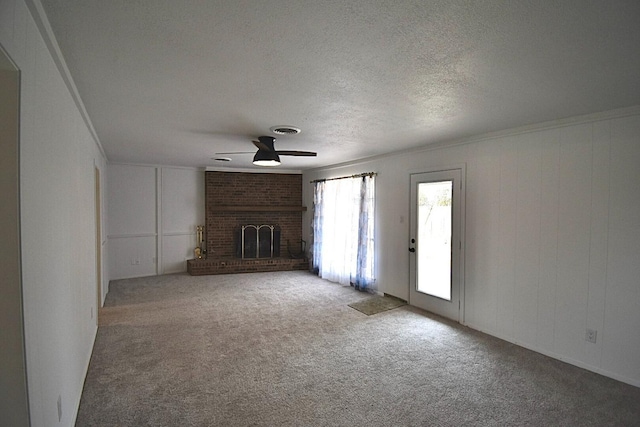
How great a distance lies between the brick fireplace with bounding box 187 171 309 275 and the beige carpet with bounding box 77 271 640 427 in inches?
109

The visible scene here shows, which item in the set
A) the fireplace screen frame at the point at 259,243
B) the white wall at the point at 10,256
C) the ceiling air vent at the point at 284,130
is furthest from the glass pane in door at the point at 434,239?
the white wall at the point at 10,256

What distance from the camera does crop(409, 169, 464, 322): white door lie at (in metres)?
4.40

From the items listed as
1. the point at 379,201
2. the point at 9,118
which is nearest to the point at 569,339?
the point at 379,201

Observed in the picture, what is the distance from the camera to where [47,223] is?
169 cm

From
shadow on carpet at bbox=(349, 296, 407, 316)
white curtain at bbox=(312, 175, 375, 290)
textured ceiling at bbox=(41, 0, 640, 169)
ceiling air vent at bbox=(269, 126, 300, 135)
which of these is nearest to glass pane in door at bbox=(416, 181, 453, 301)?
shadow on carpet at bbox=(349, 296, 407, 316)

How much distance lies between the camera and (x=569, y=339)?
3.26 m

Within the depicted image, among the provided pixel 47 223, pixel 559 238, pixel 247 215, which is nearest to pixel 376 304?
pixel 559 238

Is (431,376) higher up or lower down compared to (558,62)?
lower down

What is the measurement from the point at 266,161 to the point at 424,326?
9.36 ft

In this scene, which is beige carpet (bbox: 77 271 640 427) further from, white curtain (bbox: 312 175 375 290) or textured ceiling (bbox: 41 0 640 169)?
textured ceiling (bbox: 41 0 640 169)

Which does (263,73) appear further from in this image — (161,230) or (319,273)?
(161,230)

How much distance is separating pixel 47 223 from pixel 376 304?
4.30m

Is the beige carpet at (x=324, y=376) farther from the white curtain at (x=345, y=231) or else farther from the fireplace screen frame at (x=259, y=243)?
the fireplace screen frame at (x=259, y=243)

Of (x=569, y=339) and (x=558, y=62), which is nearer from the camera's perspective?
(x=558, y=62)
